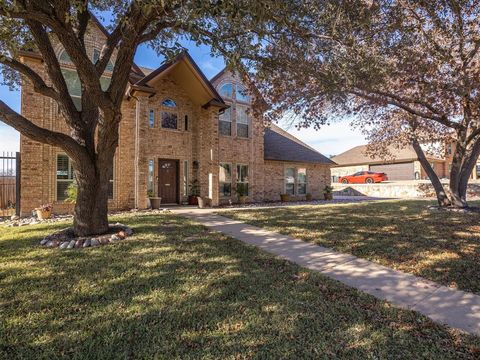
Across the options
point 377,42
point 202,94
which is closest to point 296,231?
point 377,42

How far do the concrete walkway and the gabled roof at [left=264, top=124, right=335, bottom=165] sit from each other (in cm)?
1157

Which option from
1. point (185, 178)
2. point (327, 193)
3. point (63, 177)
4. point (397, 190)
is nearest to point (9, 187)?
point (63, 177)

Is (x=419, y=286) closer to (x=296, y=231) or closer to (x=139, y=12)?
(x=296, y=231)

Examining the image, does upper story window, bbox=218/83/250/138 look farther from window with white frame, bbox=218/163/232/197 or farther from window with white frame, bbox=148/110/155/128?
window with white frame, bbox=148/110/155/128

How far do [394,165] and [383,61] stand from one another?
30855mm

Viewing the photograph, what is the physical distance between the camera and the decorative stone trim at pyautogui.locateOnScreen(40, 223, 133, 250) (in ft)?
19.9

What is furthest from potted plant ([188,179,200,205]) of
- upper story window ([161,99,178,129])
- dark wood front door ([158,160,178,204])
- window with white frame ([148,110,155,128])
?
window with white frame ([148,110,155,128])

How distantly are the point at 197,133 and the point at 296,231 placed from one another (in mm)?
9055

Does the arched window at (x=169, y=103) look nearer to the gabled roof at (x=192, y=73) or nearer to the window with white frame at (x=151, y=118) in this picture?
the window with white frame at (x=151, y=118)

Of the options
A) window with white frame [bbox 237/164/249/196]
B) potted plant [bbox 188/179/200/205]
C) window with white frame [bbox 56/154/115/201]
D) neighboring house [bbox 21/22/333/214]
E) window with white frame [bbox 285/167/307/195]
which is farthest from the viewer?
window with white frame [bbox 285/167/307/195]

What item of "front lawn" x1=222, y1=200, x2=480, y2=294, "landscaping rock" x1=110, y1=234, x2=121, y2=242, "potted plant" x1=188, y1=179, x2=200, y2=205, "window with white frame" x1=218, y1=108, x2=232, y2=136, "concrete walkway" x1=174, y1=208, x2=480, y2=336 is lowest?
"concrete walkway" x1=174, y1=208, x2=480, y2=336

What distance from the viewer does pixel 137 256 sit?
5312 mm

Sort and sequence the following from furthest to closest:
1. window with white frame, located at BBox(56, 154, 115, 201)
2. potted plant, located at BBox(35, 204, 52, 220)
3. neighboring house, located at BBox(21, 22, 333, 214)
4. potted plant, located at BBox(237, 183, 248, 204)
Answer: potted plant, located at BBox(237, 183, 248, 204), window with white frame, located at BBox(56, 154, 115, 201), neighboring house, located at BBox(21, 22, 333, 214), potted plant, located at BBox(35, 204, 52, 220)

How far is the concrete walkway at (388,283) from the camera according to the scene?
321 centimetres
